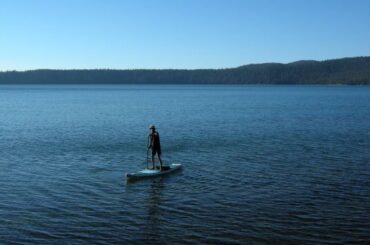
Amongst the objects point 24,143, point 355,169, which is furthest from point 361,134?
point 24,143

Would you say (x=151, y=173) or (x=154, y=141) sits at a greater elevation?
(x=154, y=141)

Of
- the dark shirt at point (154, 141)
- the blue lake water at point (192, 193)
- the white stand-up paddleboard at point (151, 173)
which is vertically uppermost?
the dark shirt at point (154, 141)

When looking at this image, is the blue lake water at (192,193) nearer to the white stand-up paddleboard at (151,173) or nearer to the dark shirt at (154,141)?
the white stand-up paddleboard at (151,173)

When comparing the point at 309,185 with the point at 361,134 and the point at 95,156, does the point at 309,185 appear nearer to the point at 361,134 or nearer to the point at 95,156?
the point at 95,156

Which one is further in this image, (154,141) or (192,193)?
(154,141)

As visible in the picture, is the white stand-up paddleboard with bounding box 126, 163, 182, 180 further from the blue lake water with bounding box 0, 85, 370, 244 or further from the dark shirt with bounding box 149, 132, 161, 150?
the dark shirt with bounding box 149, 132, 161, 150

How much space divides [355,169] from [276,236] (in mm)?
12566

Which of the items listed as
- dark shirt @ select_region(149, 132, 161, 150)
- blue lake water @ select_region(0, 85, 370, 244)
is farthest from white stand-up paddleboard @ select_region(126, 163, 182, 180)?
dark shirt @ select_region(149, 132, 161, 150)

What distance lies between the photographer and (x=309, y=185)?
22531 mm

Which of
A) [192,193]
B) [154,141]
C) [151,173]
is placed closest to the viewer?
[192,193]

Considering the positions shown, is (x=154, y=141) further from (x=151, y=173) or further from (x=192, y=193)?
(x=192, y=193)

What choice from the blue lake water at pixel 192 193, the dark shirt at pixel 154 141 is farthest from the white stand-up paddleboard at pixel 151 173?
the dark shirt at pixel 154 141

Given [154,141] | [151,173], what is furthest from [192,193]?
[154,141]

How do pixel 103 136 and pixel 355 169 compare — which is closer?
pixel 355 169
